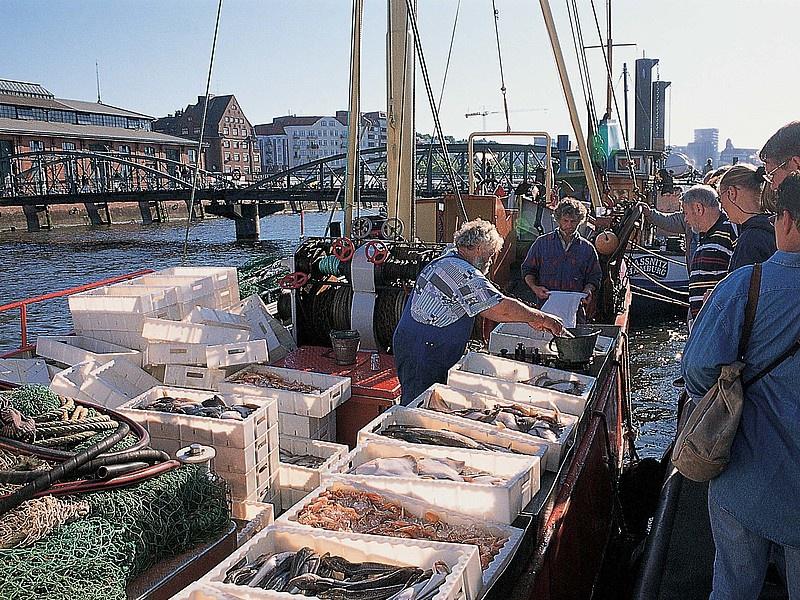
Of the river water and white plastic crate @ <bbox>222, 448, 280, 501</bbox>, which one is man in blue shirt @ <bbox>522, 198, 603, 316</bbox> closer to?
the river water

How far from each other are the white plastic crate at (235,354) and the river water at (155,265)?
→ 18.1 ft

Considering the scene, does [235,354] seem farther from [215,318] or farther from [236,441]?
[236,441]

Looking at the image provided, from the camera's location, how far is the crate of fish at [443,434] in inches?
145

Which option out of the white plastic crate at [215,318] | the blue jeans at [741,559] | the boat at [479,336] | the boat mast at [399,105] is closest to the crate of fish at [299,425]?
the boat at [479,336]

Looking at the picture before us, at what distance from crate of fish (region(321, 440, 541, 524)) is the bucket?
3067mm

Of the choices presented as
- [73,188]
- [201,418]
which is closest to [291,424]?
[201,418]

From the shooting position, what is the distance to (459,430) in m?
3.88

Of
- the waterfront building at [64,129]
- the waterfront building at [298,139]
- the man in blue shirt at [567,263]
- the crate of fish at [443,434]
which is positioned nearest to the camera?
the crate of fish at [443,434]

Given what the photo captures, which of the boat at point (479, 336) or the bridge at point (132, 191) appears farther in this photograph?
the bridge at point (132, 191)

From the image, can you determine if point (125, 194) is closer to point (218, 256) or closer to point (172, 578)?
point (218, 256)

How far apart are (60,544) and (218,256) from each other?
39850mm

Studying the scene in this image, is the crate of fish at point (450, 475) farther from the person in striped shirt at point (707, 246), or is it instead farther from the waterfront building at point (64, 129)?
the waterfront building at point (64, 129)

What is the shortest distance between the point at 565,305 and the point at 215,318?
2981 mm

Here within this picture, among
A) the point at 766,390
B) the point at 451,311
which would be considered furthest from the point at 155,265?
the point at 766,390
